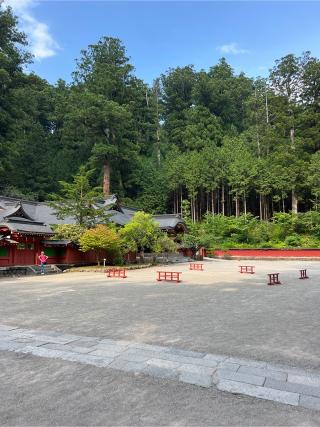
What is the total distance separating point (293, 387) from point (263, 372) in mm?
471

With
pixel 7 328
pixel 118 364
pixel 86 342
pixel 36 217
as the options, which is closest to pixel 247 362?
pixel 118 364

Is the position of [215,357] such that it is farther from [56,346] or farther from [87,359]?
[56,346]

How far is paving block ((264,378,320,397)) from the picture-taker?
143 inches

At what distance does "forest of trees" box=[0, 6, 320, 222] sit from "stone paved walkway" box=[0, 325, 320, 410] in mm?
31966

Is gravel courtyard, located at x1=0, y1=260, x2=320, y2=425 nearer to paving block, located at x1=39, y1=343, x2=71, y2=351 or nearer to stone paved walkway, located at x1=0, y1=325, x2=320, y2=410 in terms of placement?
stone paved walkway, located at x1=0, y1=325, x2=320, y2=410

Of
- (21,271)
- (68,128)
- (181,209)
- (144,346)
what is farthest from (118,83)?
(144,346)

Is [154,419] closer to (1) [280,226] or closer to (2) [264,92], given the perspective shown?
(1) [280,226]

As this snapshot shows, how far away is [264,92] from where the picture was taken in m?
47.4

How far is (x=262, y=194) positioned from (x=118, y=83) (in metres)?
23.2

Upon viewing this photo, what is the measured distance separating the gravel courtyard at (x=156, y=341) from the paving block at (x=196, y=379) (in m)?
0.16

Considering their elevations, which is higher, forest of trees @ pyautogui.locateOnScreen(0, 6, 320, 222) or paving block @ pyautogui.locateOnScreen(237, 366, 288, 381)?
forest of trees @ pyautogui.locateOnScreen(0, 6, 320, 222)

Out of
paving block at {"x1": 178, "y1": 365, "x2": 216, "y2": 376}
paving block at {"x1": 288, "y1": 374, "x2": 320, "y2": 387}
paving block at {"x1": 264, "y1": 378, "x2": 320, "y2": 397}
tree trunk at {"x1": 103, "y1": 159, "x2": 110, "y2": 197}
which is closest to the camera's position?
paving block at {"x1": 264, "y1": 378, "x2": 320, "y2": 397}

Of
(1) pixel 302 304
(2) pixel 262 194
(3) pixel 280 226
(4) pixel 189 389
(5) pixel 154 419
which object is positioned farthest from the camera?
(2) pixel 262 194

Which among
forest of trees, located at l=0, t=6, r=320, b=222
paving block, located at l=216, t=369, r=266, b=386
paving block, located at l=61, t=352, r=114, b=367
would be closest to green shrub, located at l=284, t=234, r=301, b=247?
forest of trees, located at l=0, t=6, r=320, b=222
